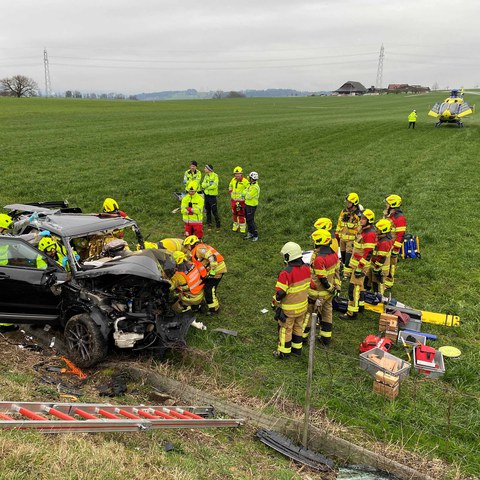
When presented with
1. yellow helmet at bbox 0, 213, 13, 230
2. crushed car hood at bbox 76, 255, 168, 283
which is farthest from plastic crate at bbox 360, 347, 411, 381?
yellow helmet at bbox 0, 213, 13, 230

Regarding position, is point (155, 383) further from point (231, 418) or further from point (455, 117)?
point (455, 117)

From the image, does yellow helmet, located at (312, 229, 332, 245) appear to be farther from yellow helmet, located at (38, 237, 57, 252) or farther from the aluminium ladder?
yellow helmet, located at (38, 237, 57, 252)

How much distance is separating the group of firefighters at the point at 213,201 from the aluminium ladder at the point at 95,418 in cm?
603

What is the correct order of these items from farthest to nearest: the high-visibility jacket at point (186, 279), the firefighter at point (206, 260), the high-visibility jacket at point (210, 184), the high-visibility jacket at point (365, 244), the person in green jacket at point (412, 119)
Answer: the person in green jacket at point (412, 119)
the high-visibility jacket at point (210, 184)
the high-visibility jacket at point (365, 244)
the firefighter at point (206, 260)
the high-visibility jacket at point (186, 279)

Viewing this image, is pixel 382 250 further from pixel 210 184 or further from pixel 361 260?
pixel 210 184

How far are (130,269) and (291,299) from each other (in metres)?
2.40

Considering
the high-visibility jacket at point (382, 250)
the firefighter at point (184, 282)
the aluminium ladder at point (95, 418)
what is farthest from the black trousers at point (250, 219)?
the aluminium ladder at point (95, 418)

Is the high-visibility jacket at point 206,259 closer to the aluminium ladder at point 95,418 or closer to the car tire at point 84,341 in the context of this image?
the car tire at point 84,341

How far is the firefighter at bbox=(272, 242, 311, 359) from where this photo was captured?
616cm


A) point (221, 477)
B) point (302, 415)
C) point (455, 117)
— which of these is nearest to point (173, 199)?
point (302, 415)

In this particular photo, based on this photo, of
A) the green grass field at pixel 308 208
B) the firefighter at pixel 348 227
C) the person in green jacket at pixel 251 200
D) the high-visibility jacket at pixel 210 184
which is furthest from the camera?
the high-visibility jacket at pixel 210 184

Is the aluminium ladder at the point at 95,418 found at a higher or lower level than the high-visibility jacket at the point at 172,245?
lower

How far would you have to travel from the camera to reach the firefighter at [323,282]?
6.61m

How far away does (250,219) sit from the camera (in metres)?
11.4
